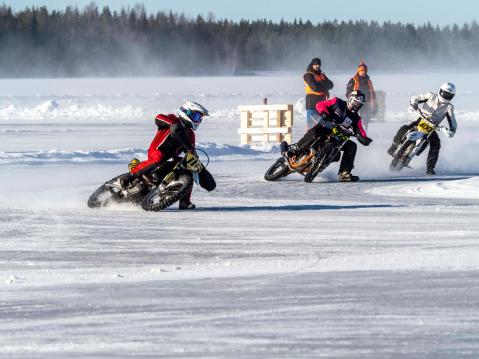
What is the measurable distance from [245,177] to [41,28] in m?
119

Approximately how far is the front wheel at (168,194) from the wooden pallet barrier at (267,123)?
14.4 m

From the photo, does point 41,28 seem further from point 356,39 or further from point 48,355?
point 48,355

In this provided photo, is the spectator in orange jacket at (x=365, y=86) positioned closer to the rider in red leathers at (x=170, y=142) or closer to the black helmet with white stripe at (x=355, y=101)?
the black helmet with white stripe at (x=355, y=101)

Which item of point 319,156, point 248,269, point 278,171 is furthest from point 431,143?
point 248,269

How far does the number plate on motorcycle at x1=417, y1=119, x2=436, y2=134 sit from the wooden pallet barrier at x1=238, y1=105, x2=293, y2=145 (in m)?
8.81

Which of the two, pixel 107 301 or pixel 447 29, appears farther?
pixel 447 29

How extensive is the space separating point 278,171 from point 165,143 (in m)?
4.09

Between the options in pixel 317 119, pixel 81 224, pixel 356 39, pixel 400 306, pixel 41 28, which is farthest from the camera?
pixel 356 39

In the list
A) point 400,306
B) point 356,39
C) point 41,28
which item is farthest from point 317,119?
point 356,39

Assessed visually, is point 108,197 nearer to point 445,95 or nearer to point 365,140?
point 365,140

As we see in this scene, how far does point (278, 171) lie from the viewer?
57.0 ft

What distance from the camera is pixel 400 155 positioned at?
19297 millimetres

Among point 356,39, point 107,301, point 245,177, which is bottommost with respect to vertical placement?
point 356,39

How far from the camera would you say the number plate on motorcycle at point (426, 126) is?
18.9 m
